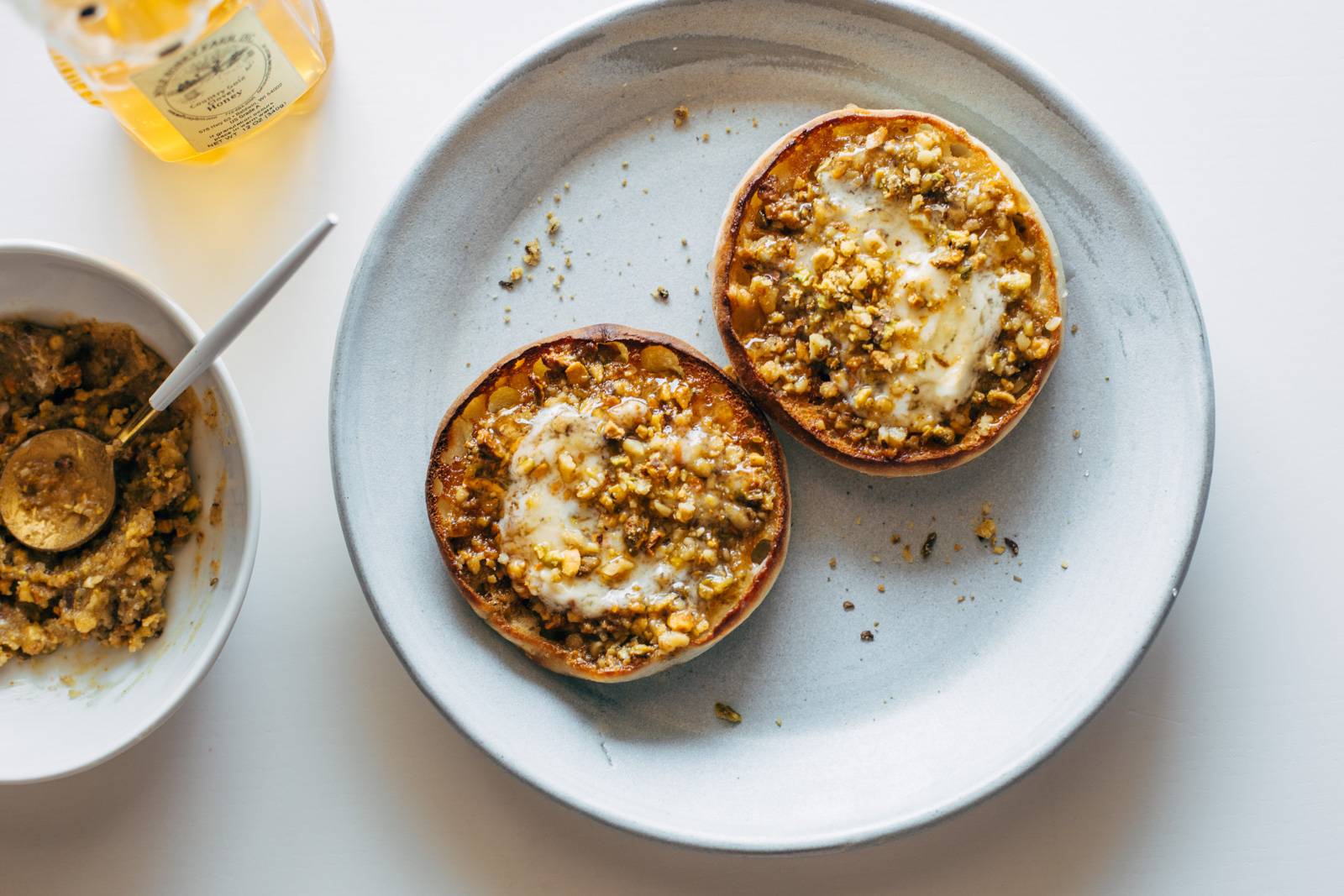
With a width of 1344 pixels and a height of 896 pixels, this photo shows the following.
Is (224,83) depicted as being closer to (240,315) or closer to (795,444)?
(240,315)

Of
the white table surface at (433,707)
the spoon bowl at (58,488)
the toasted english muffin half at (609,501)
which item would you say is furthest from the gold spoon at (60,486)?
the toasted english muffin half at (609,501)

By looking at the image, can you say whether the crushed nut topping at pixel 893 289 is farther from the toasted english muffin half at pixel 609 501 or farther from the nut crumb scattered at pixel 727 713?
the nut crumb scattered at pixel 727 713

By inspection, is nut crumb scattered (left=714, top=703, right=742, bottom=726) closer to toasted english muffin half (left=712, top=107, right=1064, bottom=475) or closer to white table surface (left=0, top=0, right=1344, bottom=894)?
white table surface (left=0, top=0, right=1344, bottom=894)

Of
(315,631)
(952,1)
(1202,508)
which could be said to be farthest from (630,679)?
(952,1)

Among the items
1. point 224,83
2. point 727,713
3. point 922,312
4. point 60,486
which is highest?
point 224,83

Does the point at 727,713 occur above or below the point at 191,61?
below

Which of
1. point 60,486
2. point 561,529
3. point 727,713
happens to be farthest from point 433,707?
point 60,486

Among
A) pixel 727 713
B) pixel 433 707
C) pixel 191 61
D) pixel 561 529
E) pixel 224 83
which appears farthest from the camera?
pixel 433 707

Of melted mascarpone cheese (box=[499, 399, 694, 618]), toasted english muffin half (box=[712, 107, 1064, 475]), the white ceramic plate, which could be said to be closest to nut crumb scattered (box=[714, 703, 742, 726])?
the white ceramic plate
